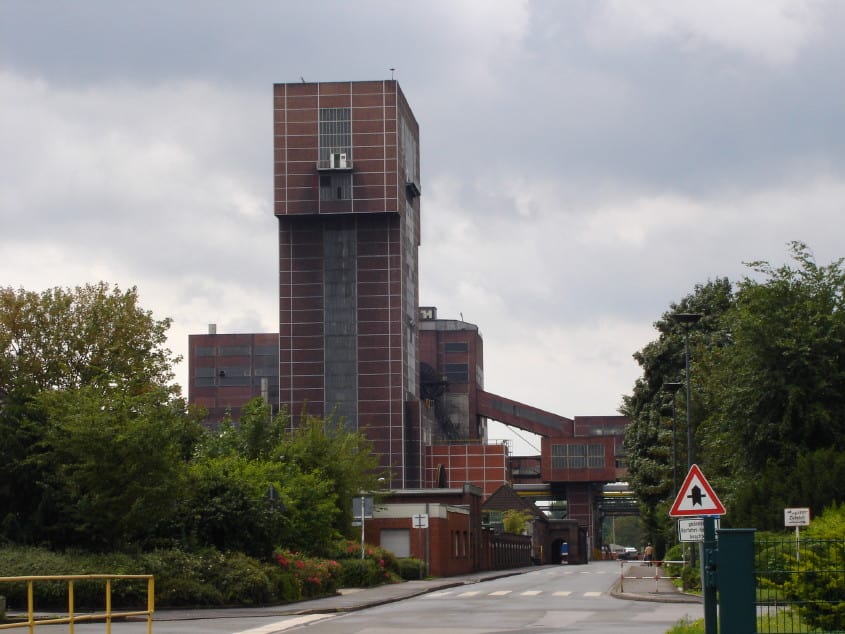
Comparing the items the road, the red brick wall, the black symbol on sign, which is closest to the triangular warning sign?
the black symbol on sign

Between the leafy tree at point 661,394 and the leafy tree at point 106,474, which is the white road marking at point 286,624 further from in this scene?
the leafy tree at point 661,394

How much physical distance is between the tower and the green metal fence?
4311 inches

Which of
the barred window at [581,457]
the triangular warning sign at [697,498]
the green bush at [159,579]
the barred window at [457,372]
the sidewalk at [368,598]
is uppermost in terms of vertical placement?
the barred window at [457,372]

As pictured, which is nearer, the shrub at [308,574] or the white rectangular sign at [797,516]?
the white rectangular sign at [797,516]

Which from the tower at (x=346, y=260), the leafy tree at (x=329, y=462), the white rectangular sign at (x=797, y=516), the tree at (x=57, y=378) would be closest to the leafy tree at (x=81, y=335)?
the tree at (x=57, y=378)

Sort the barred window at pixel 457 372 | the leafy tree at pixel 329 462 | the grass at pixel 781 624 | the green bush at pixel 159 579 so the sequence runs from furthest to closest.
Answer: the barred window at pixel 457 372, the leafy tree at pixel 329 462, the green bush at pixel 159 579, the grass at pixel 781 624

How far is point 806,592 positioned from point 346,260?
365ft

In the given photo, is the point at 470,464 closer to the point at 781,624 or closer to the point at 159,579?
the point at 159,579

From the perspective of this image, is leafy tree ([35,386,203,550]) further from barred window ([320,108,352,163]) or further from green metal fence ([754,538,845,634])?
barred window ([320,108,352,163])

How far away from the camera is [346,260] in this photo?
4966 inches

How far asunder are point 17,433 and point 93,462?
3.48 m

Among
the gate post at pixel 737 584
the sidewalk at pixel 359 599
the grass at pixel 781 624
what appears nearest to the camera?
the gate post at pixel 737 584

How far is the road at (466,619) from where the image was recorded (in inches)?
904

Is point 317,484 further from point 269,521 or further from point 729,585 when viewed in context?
point 729,585
